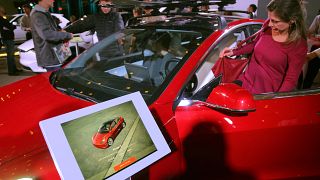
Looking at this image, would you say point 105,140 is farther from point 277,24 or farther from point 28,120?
point 277,24

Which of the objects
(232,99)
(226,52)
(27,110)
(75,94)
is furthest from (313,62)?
(27,110)

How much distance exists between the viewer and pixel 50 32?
3854 mm

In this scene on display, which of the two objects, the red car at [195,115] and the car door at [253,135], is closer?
the red car at [195,115]

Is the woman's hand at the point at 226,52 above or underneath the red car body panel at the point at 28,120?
above

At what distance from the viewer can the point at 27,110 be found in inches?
80.7

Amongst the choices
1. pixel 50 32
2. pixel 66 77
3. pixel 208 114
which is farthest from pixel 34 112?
pixel 50 32

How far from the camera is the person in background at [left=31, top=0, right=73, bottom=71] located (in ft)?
12.5

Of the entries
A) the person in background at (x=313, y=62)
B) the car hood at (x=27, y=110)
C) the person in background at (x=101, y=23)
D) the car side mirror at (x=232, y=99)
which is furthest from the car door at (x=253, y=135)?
the person in background at (x=101, y=23)

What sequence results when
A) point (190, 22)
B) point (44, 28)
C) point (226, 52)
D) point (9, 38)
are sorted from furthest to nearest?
point (9, 38)
point (44, 28)
point (190, 22)
point (226, 52)

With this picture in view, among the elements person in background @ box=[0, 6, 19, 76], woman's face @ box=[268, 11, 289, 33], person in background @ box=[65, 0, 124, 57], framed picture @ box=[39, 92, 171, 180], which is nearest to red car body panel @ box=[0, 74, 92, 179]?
framed picture @ box=[39, 92, 171, 180]

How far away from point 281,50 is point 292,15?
246 mm

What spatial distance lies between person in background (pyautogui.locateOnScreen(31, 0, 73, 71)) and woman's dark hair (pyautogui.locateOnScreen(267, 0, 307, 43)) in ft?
8.83

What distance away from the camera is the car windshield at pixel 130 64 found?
2.13m

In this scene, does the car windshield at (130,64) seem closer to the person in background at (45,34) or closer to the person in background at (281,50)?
the person in background at (281,50)
